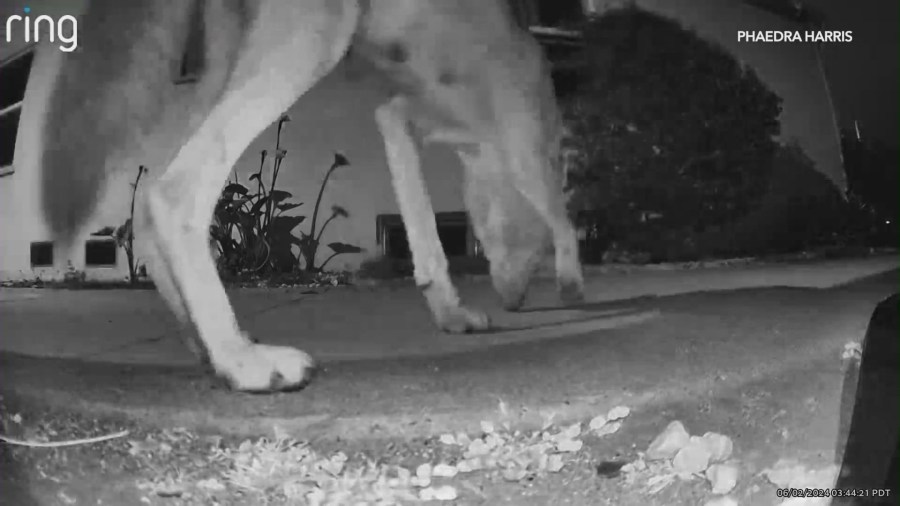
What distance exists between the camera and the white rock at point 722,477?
0.95m

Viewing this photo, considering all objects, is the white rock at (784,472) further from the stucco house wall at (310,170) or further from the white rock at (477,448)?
the stucco house wall at (310,170)

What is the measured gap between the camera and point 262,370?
2.78ft

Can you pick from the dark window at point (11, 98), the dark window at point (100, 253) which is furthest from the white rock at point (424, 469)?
the dark window at point (11, 98)

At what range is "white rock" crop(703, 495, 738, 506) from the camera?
943 millimetres

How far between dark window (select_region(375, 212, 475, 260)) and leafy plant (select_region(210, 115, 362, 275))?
5 cm

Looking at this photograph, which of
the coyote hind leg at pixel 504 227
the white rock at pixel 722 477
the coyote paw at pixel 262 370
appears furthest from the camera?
the coyote hind leg at pixel 504 227

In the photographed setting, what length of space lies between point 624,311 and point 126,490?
75 centimetres

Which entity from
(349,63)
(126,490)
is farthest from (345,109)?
(126,490)

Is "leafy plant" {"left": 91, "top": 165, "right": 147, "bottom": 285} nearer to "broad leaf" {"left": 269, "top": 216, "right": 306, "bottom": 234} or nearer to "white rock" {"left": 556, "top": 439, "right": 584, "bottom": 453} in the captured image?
"broad leaf" {"left": 269, "top": 216, "right": 306, "bottom": 234}

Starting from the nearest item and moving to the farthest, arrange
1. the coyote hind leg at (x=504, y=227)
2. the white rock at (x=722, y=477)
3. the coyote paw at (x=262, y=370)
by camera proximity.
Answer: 1. the coyote paw at (x=262, y=370)
2. the white rock at (x=722, y=477)
3. the coyote hind leg at (x=504, y=227)

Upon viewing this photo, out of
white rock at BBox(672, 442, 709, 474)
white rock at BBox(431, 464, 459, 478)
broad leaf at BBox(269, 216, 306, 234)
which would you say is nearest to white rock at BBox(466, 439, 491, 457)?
white rock at BBox(431, 464, 459, 478)

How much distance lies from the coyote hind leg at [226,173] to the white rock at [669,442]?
48 cm

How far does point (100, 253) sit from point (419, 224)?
48cm

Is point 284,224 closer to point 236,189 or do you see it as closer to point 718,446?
point 236,189
